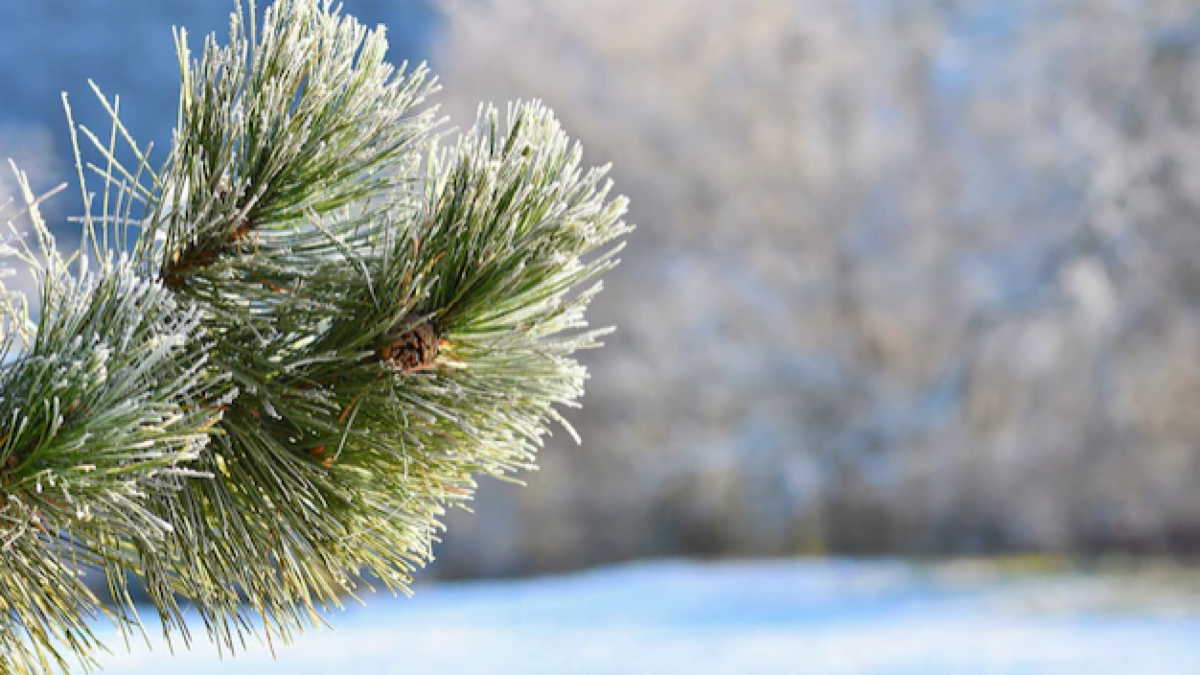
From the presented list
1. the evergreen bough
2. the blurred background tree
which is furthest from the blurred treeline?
the evergreen bough

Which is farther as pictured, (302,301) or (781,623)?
(781,623)

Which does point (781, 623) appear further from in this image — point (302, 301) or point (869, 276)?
point (302, 301)

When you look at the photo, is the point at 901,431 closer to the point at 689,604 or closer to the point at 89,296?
the point at 689,604

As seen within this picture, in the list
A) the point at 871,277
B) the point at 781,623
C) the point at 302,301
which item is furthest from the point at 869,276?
the point at 302,301

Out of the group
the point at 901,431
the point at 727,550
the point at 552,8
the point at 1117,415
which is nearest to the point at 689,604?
the point at 727,550

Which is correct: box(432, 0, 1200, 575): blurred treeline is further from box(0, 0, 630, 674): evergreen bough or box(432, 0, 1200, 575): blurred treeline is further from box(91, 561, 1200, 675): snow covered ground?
box(0, 0, 630, 674): evergreen bough

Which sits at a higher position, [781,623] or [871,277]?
[871,277]

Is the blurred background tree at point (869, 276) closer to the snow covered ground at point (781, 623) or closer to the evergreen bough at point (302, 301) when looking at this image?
the snow covered ground at point (781, 623)
